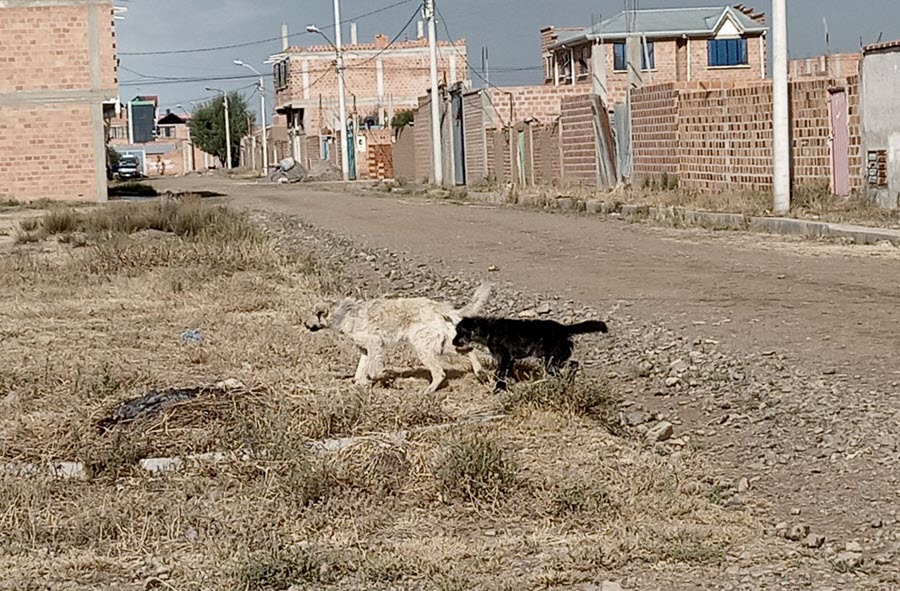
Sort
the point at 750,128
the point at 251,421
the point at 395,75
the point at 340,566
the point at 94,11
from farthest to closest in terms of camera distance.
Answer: the point at 395,75 < the point at 94,11 < the point at 750,128 < the point at 251,421 < the point at 340,566

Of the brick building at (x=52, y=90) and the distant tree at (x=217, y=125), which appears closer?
the brick building at (x=52, y=90)

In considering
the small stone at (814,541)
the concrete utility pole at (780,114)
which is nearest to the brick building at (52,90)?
the concrete utility pole at (780,114)

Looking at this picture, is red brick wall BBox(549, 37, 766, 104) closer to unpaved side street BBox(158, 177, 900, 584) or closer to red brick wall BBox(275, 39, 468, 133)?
red brick wall BBox(275, 39, 468, 133)

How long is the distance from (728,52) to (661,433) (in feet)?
185

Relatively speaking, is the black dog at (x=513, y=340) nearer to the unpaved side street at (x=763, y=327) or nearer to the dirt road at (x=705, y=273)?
the unpaved side street at (x=763, y=327)

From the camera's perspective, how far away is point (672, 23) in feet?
202

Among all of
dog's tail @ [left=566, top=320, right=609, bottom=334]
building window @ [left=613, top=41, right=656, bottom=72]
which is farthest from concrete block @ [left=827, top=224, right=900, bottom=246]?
building window @ [left=613, top=41, right=656, bottom=72]

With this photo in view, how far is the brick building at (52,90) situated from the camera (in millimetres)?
34812

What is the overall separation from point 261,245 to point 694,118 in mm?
10746

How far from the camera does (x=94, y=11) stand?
35.1 metres

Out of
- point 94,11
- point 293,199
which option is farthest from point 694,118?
point 94,11

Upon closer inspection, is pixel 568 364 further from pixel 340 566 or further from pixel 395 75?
pixel 395 75

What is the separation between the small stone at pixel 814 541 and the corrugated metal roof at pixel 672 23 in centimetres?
5449

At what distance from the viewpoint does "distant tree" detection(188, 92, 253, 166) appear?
100m
